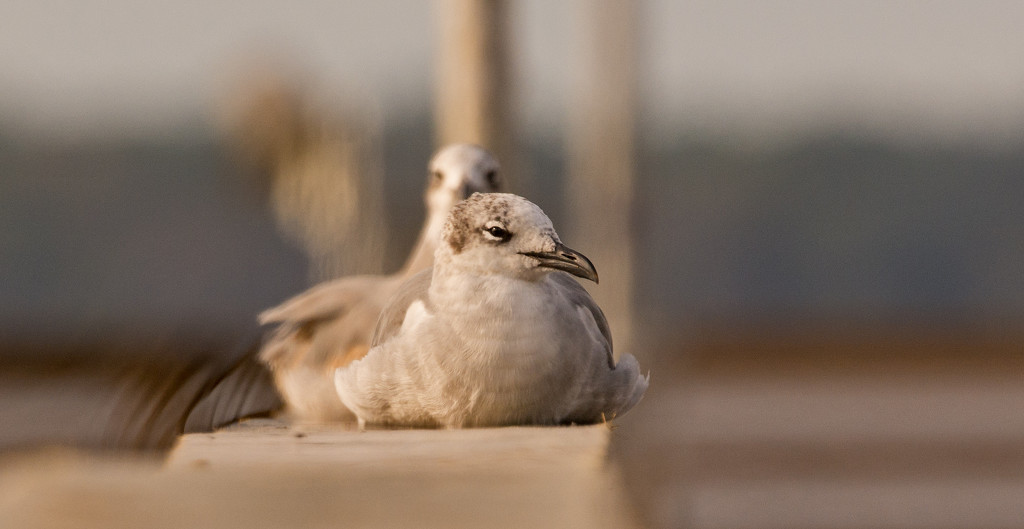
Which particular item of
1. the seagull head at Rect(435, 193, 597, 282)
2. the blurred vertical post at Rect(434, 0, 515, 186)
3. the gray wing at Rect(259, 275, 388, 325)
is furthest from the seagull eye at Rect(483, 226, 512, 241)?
the blurred vertical post at Rect(434, 0, 515, 186)

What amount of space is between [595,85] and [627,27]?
0.38 metres

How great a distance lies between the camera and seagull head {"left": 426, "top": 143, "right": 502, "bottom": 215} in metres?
4.53

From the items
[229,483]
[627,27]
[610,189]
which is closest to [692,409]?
[610,189]

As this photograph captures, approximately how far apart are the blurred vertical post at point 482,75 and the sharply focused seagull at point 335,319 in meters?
0.33

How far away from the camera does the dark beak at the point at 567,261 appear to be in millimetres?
2639

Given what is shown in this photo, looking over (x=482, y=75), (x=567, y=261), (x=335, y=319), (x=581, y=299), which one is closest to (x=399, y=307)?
(x=581, y=299)

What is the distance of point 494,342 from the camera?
266 cm

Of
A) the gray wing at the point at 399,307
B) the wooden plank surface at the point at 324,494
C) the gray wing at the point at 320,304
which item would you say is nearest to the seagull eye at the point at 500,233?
the gray wing at the point at 399,307

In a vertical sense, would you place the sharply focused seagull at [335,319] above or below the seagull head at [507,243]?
below

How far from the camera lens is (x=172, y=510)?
1.94 m

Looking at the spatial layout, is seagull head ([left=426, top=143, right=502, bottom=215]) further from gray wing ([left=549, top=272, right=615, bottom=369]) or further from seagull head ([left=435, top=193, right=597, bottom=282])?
seagull head ([left=435, top=193, right=597, bottom=282])

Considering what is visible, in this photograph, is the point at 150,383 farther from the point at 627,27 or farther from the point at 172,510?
the point at 627,27

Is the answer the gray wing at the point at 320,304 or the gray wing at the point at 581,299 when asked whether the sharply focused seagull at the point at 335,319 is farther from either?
the gray wing at the point at 581,299

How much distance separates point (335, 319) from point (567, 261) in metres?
1.76
